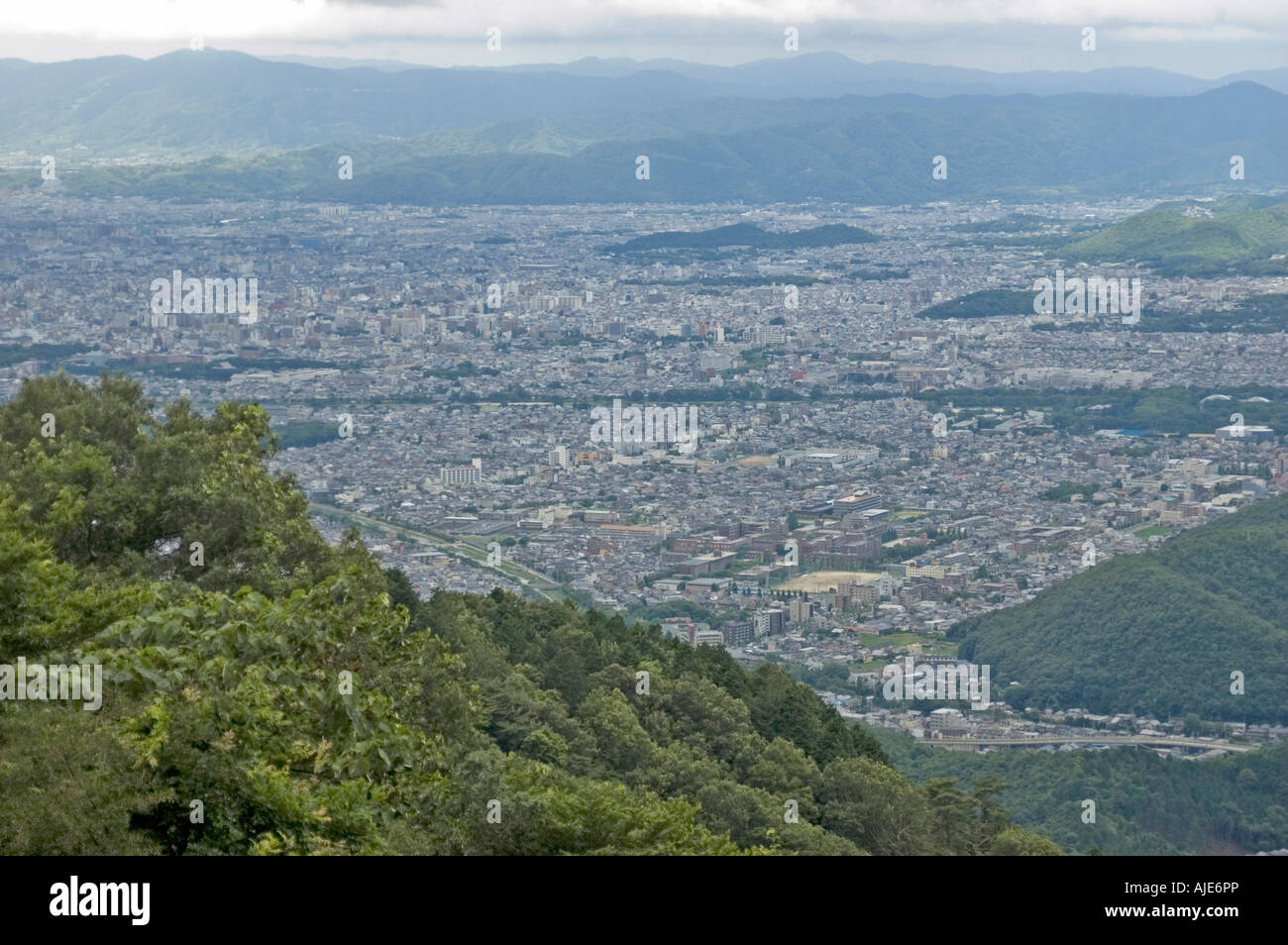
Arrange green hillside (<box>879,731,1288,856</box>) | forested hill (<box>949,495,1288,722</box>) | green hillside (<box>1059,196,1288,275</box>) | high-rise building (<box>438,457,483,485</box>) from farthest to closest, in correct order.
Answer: green hillside (<box>1059,196,1288,275</box>) → high-rise building (<box>438,457,483,485</box>) → forested hill (<box>949,495,1288,722</box>) → green hillside (<box>879,731,1288,856</box>)

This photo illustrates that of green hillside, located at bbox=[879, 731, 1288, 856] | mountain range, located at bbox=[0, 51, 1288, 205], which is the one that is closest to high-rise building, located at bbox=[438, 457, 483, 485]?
green hillside, located at bbox=[879, 731, 1288, 856]

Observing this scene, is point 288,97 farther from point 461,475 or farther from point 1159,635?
point 1159,635

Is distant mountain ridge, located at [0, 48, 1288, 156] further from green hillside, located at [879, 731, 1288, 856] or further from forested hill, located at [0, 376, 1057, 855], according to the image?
forested hill, located at [0, 376, 1057, 855]

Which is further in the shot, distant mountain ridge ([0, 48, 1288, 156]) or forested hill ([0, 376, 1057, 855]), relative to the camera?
distant mountain ridge ([0, 48, 1288, 156])

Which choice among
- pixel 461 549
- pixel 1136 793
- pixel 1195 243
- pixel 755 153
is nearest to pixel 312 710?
pixel 1136 793

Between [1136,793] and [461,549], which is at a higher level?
[461,549]

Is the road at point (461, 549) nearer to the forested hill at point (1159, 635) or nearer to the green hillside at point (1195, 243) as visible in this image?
the forested hill at point (1159, 635)
